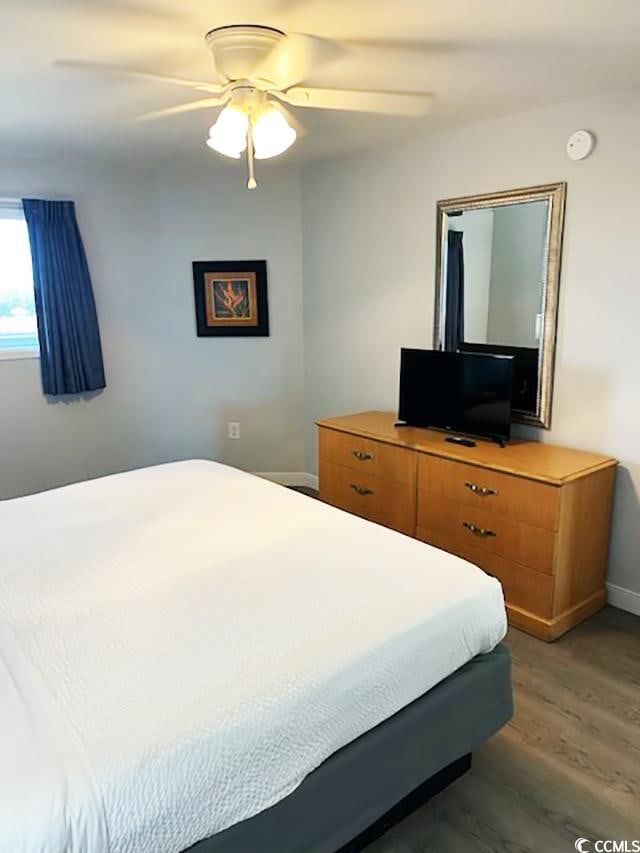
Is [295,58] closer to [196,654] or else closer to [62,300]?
[196,654]

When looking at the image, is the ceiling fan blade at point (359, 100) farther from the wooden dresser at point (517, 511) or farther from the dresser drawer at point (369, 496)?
the dresser drawer at point (369, 496)

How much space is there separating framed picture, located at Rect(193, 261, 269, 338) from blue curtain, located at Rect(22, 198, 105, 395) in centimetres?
74

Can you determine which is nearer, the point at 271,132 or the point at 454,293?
the point at 271,132

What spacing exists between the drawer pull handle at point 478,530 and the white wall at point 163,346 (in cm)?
199

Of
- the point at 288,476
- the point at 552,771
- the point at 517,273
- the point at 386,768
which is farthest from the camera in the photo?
the point at 288,476

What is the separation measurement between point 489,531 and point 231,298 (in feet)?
8.25

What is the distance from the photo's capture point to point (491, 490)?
8.85 ft

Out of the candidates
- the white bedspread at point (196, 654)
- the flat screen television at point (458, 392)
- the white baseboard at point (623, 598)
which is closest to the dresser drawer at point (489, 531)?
the flat screen television at point (458, 392)

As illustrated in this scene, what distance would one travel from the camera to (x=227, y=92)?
2.19 m

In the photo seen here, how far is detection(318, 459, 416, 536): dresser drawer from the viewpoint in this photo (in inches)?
123

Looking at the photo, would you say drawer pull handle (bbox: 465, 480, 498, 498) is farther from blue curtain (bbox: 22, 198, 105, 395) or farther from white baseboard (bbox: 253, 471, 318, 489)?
blue curtain (bbox: 22, 198, 105, 395)

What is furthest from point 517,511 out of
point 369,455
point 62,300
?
point 62,300

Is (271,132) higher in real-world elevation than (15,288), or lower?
higher

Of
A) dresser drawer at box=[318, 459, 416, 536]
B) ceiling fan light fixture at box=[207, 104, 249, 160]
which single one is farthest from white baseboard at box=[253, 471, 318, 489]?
ceiling fan light fixture at box=[207, 104, 249, 160]
